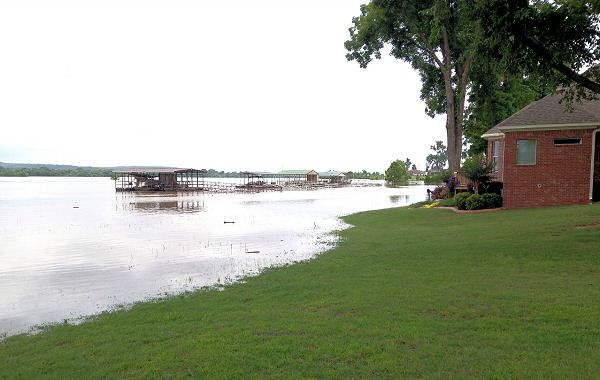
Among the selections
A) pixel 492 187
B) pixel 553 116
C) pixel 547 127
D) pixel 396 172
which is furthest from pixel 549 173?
pixel 396 172

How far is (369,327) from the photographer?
20.5ft

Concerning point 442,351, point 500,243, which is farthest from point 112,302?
point 500,243

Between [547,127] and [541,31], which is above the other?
[541,31]

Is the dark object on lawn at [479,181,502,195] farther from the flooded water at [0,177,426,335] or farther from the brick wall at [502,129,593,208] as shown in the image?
the flooded water at [0,177,426,335]

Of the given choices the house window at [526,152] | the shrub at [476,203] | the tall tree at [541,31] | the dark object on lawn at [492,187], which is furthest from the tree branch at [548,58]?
the dark object on lawn at [492,187]

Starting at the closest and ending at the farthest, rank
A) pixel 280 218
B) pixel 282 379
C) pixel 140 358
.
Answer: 1. pixel 282 379
2. pixel 140 358
3. pixel 280 218

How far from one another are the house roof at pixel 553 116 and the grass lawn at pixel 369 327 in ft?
37.1

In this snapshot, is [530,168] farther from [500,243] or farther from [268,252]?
[268,252]

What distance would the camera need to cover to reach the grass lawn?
4.96m

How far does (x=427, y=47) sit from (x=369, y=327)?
31.2 m

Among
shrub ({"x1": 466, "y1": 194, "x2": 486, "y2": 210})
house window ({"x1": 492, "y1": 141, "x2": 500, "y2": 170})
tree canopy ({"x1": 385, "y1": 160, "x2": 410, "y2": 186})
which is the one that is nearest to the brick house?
shrub ({"x1": 466, "y1": 194, "x2": 486, "y2": 210})

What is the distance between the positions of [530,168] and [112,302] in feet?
64.4

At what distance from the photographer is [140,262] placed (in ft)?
47.8

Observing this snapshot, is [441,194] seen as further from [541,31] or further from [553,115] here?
[541,31]
